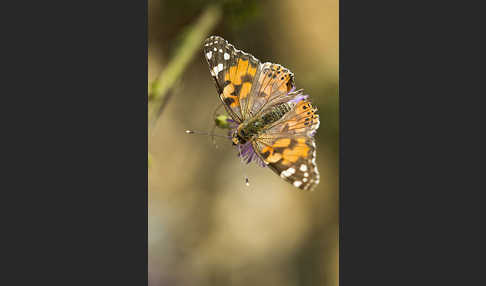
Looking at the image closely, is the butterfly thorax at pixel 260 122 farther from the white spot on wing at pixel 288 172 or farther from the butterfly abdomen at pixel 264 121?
the white spot on wing at pixel 288 172

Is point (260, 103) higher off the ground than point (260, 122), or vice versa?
point (260, 103)

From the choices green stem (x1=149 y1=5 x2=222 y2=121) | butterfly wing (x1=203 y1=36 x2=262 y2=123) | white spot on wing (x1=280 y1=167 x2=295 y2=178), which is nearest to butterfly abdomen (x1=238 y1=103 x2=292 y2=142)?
butterfly wing (x1=203 y1=36 x2=262 y2=123)

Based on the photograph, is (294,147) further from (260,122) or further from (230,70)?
(230,70)

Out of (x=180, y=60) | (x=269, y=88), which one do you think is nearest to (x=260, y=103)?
(x=269, y=88)

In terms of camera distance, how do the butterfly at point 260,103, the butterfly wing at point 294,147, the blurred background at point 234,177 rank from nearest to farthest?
the butterfly wing at point 294,147, the butterfly at point 260,103, the blurred background at point 234,177

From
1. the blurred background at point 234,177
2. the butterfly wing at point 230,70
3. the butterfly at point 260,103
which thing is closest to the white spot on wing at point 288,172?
the butterfly at point 260,103

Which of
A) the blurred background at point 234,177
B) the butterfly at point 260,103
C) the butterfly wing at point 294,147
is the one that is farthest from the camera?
the blurred background at point 234,177
